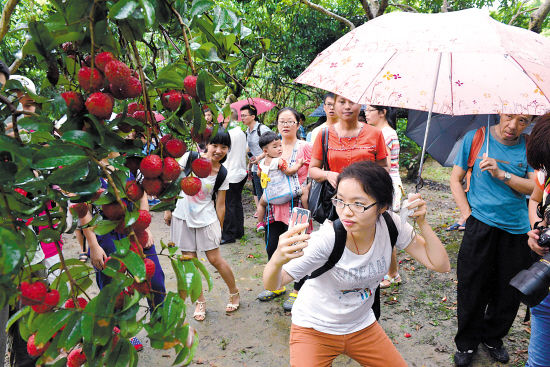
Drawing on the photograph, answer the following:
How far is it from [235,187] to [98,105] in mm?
4449

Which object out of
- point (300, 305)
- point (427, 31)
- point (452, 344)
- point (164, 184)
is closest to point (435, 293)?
point (452, 344)

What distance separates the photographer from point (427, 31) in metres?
1.69

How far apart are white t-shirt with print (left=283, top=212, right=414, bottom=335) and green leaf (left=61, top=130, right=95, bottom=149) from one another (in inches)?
48.9

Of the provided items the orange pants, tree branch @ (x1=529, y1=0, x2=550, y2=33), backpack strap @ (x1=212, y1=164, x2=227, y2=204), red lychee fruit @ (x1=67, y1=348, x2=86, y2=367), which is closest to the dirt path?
the orange pants

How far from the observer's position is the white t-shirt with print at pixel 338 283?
5.82 ft

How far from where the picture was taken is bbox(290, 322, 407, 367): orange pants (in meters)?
1.78

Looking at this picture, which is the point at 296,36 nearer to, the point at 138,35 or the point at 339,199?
the point at 339,199

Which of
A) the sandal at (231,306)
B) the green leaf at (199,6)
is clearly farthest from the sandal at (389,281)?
the green leaf at (199,6)

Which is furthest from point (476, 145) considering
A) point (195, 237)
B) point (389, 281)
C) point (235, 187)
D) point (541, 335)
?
point (235, 187)

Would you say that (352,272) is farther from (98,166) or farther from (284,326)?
(284,326)

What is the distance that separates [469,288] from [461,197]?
0.63m

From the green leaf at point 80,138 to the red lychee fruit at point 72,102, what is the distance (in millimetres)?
75

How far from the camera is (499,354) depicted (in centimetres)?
268

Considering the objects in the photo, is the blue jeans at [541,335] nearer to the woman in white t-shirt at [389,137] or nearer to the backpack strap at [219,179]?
the woman in white t-shirt at [389,137]
